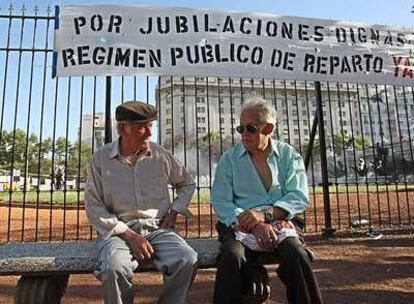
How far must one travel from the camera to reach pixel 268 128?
2.86 metres

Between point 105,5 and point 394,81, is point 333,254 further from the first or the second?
point 105,5

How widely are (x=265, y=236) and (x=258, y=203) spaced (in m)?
0.33

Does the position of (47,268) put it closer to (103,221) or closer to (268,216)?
(103,221)

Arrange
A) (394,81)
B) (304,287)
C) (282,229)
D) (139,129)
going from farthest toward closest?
(394,81) → (139,129) → (282,229) → (304,287)

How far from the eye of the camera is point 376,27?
19.8 feet

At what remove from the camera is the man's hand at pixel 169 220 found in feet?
9.01

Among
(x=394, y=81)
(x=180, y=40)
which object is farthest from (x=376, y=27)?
(x=180, y=40)

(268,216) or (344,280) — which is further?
(344,280)

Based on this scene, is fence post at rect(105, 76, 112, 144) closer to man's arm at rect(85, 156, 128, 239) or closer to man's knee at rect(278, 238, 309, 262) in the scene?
man's arm at rect(85, 156, 128, 239)

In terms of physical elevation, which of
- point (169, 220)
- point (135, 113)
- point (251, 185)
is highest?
point (135, 113)

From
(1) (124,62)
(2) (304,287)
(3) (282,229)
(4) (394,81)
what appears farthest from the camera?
(4) (394,81)

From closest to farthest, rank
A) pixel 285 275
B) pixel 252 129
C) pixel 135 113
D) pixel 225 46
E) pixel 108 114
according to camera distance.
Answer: pixel 285 275 → pixel 135 113 → pixel 252 129 → pixel 108 114 → pixel 225 46

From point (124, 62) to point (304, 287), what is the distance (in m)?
3.54

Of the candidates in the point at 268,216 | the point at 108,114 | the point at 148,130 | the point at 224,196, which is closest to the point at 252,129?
the point at 224,196
